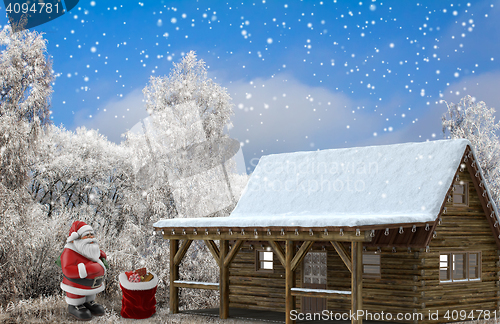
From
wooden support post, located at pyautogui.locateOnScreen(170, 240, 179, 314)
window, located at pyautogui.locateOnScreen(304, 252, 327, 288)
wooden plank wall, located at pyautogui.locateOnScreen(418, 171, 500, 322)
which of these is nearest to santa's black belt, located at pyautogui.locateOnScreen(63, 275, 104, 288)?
wooden support post, located at pyautogui.locateOnScreen(170, 240, 179, 314)

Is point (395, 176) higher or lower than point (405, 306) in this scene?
higher

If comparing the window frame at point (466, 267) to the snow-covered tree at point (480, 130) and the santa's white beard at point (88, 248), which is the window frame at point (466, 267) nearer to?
the santa's white beard at point (88, 248)

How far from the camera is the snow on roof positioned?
14.3m

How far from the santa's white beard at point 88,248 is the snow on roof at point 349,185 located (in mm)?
2248

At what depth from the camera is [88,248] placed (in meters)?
13.5

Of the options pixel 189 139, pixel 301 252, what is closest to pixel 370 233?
pixel 301 252

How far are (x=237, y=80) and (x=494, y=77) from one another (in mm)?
44383

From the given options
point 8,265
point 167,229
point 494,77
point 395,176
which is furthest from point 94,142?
point 494,77

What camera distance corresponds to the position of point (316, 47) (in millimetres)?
96875

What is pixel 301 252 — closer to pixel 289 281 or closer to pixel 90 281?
pixel 289 281

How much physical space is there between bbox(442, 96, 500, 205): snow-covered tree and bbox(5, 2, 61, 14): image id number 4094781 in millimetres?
20895

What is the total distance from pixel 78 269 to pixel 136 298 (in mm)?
2463

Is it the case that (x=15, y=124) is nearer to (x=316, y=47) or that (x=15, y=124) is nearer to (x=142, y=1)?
(x=142, y=1)

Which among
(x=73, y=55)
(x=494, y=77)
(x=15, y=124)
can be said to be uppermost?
(x=494, y=77)
